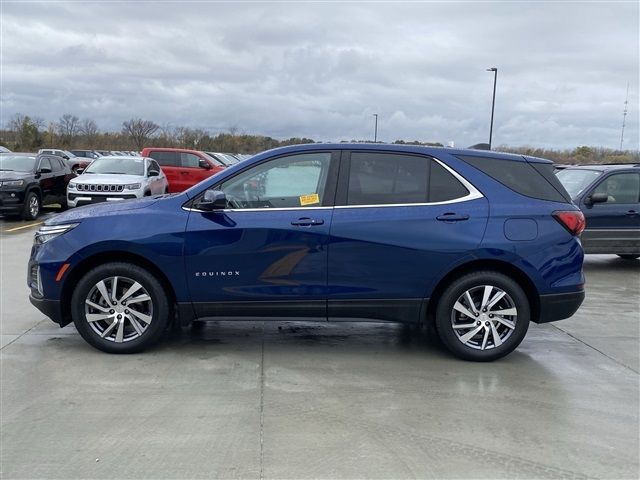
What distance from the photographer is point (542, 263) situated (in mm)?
4922

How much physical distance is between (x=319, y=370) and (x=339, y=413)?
0.82m

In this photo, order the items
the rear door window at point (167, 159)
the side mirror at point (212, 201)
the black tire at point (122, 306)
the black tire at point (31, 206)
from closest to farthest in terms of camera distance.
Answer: the side mirror at point (212, 201)
the black tire at point (122, 306)
the black tire at point (31, 206)
the rear door window at point (167, 159)

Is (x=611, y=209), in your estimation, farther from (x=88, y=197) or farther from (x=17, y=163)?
(x=17, y=163)

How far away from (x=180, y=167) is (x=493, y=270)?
17.5m

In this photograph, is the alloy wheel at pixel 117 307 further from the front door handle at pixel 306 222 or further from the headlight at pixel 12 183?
the headlight at pixel 12 183

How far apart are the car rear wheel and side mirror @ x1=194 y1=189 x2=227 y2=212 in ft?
36.2

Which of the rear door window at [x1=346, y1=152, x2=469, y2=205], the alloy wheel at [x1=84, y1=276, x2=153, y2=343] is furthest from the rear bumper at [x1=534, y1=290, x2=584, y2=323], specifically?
the alloy wheel at [x1=84, y1=276, x2=153, y2=343]

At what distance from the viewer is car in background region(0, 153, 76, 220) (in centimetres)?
1388

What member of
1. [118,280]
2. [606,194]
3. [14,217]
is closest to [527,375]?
[118,280]

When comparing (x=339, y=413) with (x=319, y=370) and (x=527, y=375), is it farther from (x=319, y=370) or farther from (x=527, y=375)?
(x=527, y=375)

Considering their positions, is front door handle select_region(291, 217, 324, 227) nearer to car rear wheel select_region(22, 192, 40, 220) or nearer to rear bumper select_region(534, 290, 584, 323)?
rear bumper select_region(534, 290, 584, 323)

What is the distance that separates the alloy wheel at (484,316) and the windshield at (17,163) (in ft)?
43.7

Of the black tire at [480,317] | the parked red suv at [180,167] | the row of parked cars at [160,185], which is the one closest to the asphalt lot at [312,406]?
the black tire at [480,317]

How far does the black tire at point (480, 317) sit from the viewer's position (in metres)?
4.93
